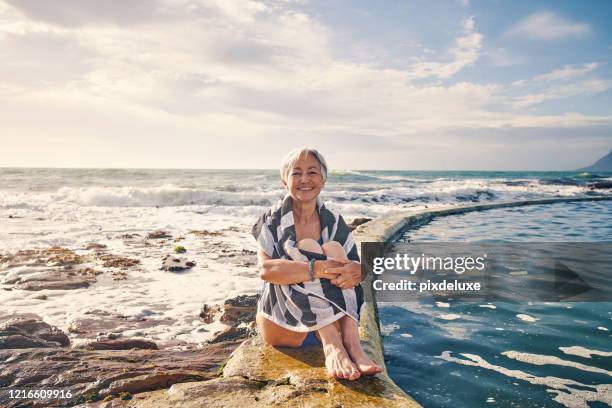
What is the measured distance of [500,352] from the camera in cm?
382

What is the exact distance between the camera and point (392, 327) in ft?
14.9

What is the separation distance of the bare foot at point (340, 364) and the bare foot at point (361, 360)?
5 cm

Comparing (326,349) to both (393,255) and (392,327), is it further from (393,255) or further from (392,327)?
(393,255)

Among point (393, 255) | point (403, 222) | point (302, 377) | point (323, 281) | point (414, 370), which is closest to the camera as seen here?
point (302, 377)

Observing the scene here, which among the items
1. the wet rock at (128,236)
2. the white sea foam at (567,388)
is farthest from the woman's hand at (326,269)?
the wet rock at (128,236)

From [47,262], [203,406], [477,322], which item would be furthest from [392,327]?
[47,262]

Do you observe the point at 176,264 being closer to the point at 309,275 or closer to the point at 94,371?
the point at 94,371

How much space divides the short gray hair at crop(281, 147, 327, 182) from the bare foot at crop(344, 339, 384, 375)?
121cm

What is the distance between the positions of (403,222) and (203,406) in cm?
982

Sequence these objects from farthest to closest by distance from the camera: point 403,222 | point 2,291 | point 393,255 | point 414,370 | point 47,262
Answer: point 403,222
point 393,255
point 47,262
point 2,291
point 414,370

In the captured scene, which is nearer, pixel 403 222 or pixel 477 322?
pixel 477 322

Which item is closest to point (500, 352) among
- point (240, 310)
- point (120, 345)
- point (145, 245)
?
point (240, 310)

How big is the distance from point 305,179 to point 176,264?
210 inches

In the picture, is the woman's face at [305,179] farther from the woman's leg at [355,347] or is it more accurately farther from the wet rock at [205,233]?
the wet rock at [205,233]
